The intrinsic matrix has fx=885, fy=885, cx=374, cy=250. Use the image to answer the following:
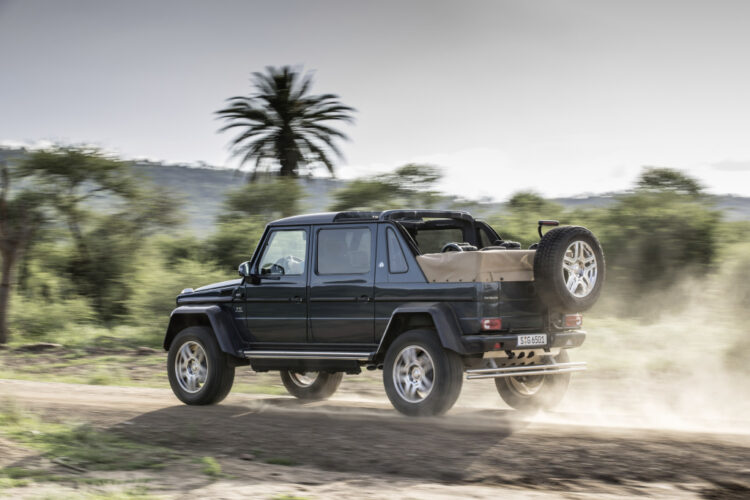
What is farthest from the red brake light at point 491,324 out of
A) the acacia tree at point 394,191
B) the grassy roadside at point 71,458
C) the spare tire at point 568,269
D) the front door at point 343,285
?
the acacia tree at point 394,191

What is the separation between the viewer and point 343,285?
901 centimetres

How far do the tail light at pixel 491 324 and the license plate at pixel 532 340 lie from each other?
0.28 metres

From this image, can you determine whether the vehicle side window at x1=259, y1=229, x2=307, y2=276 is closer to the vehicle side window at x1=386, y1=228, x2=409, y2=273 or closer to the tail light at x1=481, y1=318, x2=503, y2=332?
the vehicle side window at x1=386, y1=228, x2=409, y2=273

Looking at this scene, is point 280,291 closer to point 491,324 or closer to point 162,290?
point 491,324

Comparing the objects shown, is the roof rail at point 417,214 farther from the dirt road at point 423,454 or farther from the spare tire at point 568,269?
the dirt road at point 423,454

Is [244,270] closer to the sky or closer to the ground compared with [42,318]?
closer to the sky

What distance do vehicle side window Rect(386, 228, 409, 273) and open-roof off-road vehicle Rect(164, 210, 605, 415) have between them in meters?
0.01

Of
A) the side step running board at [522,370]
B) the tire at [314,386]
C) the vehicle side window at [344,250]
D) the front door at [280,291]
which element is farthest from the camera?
the tire at [314,386]

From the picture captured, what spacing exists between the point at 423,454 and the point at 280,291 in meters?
3.23

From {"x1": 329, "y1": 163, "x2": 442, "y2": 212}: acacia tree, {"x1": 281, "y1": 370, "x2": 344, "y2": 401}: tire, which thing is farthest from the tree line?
{"x1": 281, "y1": 370, "x2": 344, "y2": 401}: tire

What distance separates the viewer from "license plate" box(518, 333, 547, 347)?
8234mm

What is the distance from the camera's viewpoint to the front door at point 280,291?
370 inches

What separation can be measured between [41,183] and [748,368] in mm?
23803

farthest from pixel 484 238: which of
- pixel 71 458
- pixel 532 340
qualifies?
pixel 71 458
